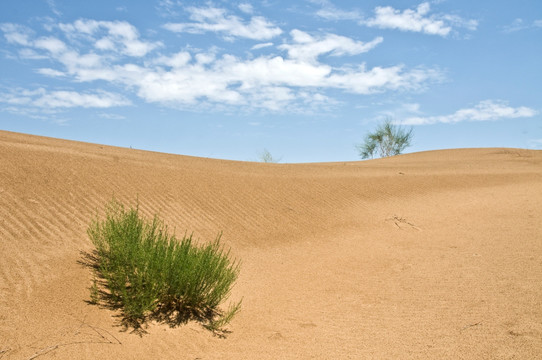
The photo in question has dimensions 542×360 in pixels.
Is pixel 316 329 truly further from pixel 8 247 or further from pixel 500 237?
pixel 500 237

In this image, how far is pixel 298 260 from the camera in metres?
9.68

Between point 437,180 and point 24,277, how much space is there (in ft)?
53.3

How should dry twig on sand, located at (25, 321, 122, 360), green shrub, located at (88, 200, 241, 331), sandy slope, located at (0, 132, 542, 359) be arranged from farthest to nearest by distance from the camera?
green shrub, located at (88, 200, 241, 331) → sandy slope, located at (0, 132, 542, 359) → dry twig on sand, located at (25, 321, 122, 360)

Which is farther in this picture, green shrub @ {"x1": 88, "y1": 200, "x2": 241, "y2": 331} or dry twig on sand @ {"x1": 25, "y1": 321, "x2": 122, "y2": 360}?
green shrub @ {"x1": 88, "y1": 200, "x2": 241, "y2": 331}

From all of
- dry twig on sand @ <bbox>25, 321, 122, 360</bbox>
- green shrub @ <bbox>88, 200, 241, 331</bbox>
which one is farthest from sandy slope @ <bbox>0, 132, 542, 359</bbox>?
green shrub @ <bbox>88, 200, 241, 331</bbox>

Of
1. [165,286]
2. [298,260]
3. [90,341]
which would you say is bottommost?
[90,341]

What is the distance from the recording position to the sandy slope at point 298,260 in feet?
16.7

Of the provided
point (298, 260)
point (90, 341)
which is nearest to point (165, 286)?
point (90, 341)

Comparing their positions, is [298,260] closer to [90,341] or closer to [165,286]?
[165,286]

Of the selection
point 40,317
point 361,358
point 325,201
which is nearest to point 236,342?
point 361,358

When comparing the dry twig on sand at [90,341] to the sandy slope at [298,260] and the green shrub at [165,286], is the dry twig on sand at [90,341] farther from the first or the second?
the green shrub at [165,286]

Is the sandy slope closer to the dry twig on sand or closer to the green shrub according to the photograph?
the dry twig on sand

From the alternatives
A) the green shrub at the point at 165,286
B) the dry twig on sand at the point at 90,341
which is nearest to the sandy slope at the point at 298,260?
the dry twig on sand at the point at 90,341

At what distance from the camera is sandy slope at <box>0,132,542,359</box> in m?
5.08
